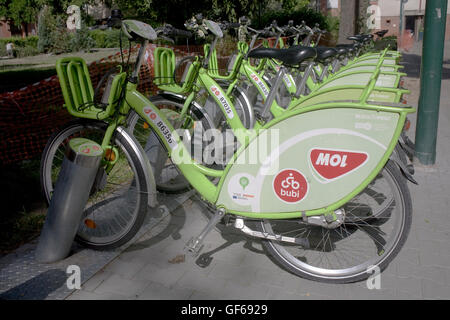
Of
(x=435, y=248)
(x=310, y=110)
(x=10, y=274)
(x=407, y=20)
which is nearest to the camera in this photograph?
(x=310, y=110)

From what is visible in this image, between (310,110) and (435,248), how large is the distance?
1.53m

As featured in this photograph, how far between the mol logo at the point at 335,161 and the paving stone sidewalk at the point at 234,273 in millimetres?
753

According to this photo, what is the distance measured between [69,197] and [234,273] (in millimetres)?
1201

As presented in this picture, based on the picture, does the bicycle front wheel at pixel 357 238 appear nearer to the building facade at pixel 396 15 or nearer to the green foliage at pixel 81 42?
the green foliage at pixel 81 42

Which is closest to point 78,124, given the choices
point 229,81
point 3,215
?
point 3,215

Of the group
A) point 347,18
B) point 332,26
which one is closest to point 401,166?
point 347,18

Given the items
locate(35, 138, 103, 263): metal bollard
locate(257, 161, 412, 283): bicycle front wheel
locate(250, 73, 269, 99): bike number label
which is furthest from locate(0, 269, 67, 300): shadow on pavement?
locate(250, 73, 269, 99): bike number label

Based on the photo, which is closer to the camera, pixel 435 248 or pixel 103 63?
pixel 435 248

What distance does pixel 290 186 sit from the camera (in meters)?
2.68

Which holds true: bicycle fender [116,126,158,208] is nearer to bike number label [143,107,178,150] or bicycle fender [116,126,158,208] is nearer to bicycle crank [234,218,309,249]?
bike number label [143,107,178,150]

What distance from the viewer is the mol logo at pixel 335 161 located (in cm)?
254
